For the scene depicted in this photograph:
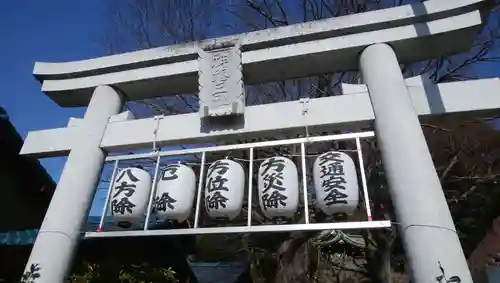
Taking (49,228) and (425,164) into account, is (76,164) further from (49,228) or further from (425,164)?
(425,164)

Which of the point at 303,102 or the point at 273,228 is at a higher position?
the point at 303,102

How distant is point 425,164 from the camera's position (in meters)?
3.51

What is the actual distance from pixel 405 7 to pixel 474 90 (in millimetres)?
1317

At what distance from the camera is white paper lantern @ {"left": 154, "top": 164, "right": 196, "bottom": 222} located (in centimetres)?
397

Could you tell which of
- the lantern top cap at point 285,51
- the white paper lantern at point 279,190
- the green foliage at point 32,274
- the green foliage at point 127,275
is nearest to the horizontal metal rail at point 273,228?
the white paper lantern at point 279,190

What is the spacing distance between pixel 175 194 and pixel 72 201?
1387 mm

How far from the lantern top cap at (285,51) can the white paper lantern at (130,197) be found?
1555 mm

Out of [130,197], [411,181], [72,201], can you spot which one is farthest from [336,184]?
[72,201]

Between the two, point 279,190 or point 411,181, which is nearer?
point 411,181

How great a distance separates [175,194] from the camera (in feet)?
13.1

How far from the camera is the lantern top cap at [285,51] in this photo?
167 inches

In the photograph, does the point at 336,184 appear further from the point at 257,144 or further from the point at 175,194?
the point at 175,194

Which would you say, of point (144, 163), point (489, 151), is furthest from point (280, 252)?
point (489, 151)

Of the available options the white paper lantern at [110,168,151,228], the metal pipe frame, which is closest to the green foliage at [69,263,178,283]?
the metal pipe frame
